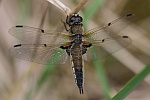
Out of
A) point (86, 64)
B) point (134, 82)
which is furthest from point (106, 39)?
point (86, 64)

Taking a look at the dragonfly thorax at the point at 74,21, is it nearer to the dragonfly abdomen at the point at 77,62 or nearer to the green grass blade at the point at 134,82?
the dragonfly abdomen at the point at 77,62

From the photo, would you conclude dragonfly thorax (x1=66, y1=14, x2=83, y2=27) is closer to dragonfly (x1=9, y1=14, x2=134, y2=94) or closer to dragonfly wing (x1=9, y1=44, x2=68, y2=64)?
dragonfly (x1=9, y1=14, x2=134, y2=94)

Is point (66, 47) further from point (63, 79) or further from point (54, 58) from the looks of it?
Answer: point (63, 79)

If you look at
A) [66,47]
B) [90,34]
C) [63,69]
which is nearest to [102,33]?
[90,34]

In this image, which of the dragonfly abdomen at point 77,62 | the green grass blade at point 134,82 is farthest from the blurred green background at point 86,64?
the green grass blade at point 134,82

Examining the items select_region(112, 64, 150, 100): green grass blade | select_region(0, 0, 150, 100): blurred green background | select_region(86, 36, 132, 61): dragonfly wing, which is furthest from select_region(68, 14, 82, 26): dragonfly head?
select_region(112, 64, 150, 100): green grass blade

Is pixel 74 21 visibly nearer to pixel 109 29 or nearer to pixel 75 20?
pixel 75 20
